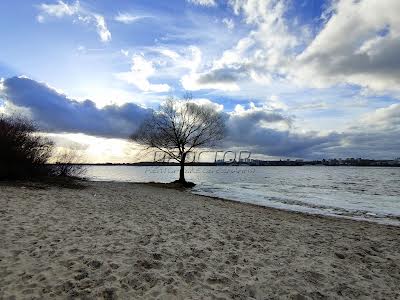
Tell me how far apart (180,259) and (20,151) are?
2006 cm

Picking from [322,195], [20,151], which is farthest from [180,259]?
[322,195]

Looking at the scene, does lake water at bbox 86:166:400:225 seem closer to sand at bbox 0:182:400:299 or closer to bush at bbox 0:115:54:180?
sand at bbox 0:182:400:299

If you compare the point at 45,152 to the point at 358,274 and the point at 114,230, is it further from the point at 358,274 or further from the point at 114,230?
the point at 358,274

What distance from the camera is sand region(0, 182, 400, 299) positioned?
5738 mm

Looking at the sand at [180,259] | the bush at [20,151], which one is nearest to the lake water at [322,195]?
the sand at [180,259]

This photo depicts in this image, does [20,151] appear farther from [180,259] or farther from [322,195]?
[322,195]

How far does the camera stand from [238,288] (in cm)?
607

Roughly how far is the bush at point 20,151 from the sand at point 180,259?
1088cm

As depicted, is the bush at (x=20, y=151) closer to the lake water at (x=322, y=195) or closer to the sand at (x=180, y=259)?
the sand at (x=180, y=259)

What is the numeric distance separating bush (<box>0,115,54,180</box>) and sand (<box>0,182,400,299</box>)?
428 inches

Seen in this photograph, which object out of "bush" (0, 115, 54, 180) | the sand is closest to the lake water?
the sand

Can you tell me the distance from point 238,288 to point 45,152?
26558 millimetres

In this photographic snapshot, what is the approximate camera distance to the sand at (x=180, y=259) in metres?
5.74

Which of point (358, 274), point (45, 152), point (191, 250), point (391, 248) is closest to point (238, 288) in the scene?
point (191, 250)
